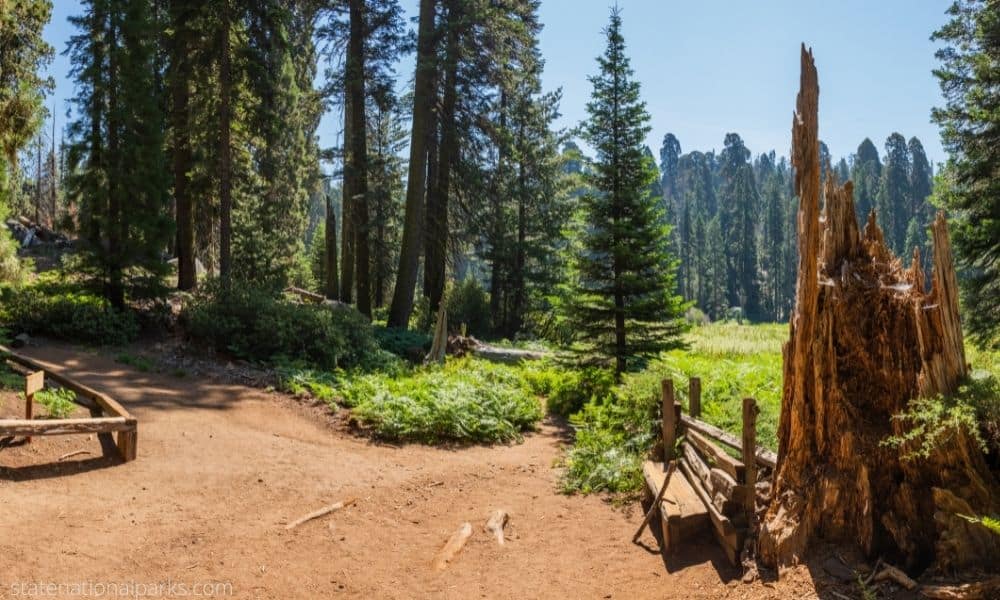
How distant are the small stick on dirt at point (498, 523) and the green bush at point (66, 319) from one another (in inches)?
425

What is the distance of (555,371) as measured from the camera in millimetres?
14352

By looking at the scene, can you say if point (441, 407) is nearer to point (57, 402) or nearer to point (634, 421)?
point (634, 421)

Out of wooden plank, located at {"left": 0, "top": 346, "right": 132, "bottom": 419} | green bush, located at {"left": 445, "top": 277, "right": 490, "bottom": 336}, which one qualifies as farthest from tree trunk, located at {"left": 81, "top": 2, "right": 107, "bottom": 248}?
green bush, located at {"left": 445, "top": 277, "right": 490, "bottom": 336}

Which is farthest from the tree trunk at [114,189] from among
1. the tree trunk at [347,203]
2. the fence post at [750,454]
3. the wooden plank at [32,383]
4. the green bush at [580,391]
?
the fence post at [750,454]

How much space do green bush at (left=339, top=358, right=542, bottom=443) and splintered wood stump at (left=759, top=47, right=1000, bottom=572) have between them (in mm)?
6000

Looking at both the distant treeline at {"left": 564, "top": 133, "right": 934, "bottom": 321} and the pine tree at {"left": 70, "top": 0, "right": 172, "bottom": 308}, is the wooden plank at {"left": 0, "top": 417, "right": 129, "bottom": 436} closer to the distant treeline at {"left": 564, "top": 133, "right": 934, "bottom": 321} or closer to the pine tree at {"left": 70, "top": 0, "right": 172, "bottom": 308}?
the pine tree at {"left": 70, "top": 0, "right": 172, "bottom": 308}

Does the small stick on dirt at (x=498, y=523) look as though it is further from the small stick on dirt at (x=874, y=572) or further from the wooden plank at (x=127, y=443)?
the wooden plank at (x=127, y=443)

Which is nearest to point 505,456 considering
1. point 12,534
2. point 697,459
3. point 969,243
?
point 697,459

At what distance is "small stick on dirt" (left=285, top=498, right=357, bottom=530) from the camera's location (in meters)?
6.39

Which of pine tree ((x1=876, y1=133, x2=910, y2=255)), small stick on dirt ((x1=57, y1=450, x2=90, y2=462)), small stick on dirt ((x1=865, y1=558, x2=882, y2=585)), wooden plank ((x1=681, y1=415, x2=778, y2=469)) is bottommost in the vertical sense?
small stick on dirt ((x1=57, y1=450, x2=90, y2=462))

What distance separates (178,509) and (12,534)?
4.73 ft

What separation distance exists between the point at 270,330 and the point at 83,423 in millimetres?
6582

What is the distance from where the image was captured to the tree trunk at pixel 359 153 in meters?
19.7

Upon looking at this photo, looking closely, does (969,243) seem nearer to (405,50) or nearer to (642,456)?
(642,456)
